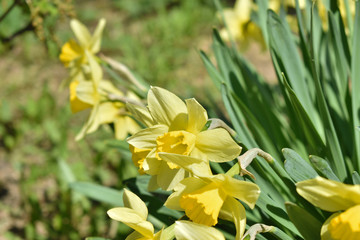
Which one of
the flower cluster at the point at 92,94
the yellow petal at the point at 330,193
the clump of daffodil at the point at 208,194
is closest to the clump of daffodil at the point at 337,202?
the yellow petal at the point at 330,193

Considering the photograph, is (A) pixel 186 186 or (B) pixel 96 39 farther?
(B) pixel 96 39

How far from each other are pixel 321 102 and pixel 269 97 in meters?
0.55

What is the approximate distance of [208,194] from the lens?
773 millimetres

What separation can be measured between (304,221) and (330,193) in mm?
156

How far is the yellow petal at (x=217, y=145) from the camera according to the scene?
827mm

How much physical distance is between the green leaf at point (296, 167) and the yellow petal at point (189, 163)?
163mm

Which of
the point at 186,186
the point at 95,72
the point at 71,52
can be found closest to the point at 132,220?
the point at 186,186

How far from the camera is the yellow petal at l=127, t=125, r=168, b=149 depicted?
0.87m

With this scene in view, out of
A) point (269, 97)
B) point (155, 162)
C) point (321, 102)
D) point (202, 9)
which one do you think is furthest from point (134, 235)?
point (202, 9)

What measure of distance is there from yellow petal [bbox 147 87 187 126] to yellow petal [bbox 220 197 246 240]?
22 centimetres

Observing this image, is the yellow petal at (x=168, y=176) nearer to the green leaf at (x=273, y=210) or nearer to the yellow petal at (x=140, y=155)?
the yellow petal at (x=140, y=155)

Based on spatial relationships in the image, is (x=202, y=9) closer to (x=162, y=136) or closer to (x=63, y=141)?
(x=63, y=141)

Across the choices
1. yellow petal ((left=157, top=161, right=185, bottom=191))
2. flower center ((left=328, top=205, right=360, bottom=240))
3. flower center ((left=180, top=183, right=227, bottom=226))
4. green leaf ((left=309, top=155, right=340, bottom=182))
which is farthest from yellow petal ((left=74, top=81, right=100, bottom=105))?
flower center ((left=328, top=205, right=360, bottom=240))

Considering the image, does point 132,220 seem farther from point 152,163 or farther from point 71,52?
point 71,52
